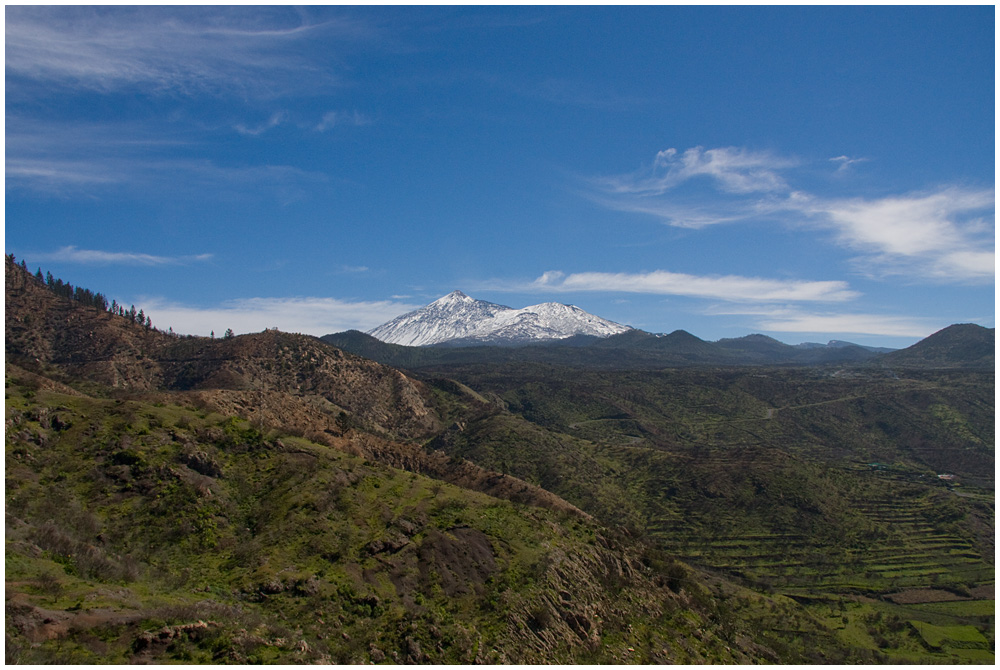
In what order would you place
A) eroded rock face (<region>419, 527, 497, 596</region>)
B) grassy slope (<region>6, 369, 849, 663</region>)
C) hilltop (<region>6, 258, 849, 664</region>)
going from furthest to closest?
eroded rock face (<region>419, 527, 497, 596</region>)
hilltop (<region>6, 258, 849, 664</region>)
grassy slope (<region>6, 369, 849, 663</region>)

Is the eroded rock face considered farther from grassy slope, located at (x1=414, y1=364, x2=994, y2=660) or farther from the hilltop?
grassy slope, located at (x1=414, y1=364, x2=994, y2=660)

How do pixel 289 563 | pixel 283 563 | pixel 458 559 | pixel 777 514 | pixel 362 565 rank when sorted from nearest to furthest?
pixel 283 563 → pixel 289 563 → pixel 362 565 → pixel 458 559 → pixel 777 514

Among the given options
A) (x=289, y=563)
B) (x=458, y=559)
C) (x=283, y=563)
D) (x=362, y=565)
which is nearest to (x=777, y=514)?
(x=458, y=559)

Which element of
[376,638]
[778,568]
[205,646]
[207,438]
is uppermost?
[207,438]

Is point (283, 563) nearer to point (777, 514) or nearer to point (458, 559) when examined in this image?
point (458, 559)

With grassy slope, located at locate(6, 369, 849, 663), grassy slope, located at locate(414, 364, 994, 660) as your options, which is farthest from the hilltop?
grassy slope, located at locate(414, 364, 994, 660)

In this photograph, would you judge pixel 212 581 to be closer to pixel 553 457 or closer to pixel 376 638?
pixel 376 638

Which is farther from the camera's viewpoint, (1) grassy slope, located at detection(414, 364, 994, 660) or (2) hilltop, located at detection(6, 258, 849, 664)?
(1) grassy slope, located at detection(414, 364, 994, 660)

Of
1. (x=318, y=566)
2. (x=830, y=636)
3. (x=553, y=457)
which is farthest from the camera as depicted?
(x=553, y=457)

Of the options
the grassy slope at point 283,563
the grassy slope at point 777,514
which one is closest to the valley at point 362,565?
the grassy slope at point 283,563

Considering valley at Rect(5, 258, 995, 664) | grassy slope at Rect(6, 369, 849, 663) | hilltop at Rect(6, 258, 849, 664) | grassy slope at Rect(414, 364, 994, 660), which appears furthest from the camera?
grassy slope at Rect(414, 364, 994, 660)

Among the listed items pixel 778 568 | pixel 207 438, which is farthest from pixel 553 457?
pixel 207 438
